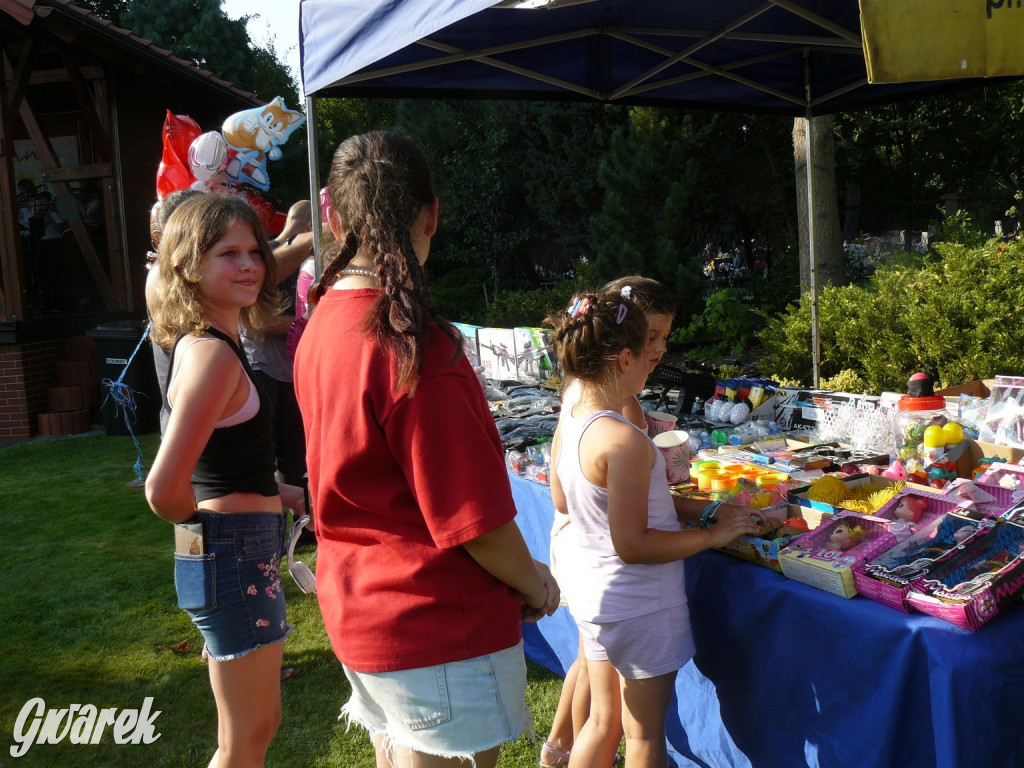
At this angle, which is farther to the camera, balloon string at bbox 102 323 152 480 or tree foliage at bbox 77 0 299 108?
tree foliage at bbox 77 0 299 108

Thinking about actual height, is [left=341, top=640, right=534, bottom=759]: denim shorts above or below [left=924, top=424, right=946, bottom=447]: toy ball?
below

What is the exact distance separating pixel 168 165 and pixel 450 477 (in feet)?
15.6

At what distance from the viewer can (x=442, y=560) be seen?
4.28 feet

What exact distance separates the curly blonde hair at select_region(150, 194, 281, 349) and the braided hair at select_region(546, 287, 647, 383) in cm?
83

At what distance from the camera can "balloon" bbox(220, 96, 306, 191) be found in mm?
5312

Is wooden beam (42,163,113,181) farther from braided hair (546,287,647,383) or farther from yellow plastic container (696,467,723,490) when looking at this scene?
braided hair (546,287,647,383)

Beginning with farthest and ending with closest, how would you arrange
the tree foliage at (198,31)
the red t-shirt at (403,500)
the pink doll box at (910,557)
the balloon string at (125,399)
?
the tree foliage at (198,31)
the balloon string at (125,399)
the pink doll box at (910,557)
the red t-shirt at (403,500)

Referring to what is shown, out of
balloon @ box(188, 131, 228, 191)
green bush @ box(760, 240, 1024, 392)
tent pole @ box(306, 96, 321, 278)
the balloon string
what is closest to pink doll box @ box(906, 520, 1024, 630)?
tent pole @ box(306, 96, 321, 278)

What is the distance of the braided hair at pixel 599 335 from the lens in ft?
6.41

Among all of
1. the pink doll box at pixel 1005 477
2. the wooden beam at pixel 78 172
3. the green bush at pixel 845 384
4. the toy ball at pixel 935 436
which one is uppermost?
the wooden beam at pixel 78 172

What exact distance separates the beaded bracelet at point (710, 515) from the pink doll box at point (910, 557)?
376mm

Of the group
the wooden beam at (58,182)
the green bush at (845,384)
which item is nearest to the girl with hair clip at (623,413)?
the green bush at (845,384)

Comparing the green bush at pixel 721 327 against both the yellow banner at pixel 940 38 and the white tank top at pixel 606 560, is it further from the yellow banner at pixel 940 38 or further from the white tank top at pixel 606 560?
the white tank top at pixel 606 560

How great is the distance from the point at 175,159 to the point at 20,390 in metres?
5.02
